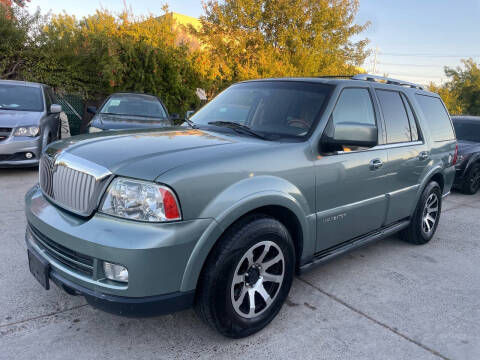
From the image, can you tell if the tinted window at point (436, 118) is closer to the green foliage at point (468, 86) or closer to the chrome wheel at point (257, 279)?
the chrome wheel at point (257, 279)

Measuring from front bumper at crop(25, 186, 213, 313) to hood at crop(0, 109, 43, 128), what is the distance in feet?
17.5

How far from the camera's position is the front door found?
3006 mm

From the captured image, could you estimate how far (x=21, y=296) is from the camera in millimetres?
2969

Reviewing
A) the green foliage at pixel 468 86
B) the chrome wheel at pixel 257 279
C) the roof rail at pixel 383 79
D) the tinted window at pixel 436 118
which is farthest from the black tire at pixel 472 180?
the green foliage at pixel 468 86

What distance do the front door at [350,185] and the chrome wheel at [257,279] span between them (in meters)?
0.51

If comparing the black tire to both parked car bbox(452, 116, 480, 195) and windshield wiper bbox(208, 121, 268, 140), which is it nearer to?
parked car bbox(452, 116, 480, 195)

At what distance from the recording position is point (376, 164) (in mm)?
3453

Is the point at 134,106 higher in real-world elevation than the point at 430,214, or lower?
higher

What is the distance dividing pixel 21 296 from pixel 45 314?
366 millimetres

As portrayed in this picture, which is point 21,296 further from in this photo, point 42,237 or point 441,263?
point 441,263

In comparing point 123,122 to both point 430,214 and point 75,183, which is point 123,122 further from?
point 430,214

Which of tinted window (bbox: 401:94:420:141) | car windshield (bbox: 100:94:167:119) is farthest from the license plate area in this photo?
car windshield (bbox: 100:94:167:119)

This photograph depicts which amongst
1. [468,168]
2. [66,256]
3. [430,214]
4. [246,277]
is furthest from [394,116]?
[468,168]

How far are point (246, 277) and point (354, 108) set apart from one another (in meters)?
1.80
